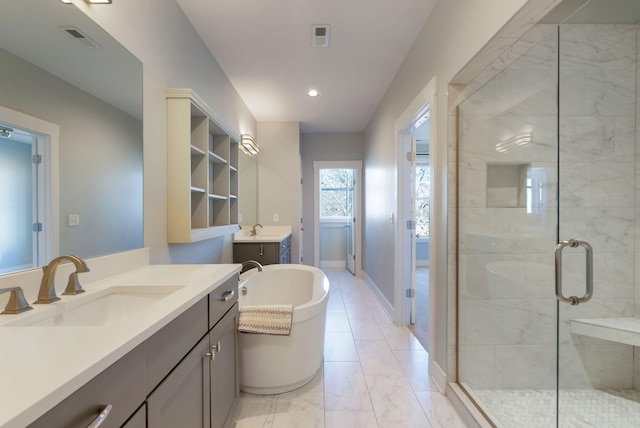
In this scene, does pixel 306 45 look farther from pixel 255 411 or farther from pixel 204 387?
pixel 255 411

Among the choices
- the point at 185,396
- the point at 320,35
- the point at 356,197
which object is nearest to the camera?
the point at 185,396

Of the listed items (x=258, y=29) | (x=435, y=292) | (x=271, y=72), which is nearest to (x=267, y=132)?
(x=271, y=72)

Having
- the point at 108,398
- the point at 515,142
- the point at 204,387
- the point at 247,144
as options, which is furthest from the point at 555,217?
the point at 247,144

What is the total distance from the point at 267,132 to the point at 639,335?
4.22 m

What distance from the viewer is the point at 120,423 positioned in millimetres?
628

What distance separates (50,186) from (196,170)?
111cm

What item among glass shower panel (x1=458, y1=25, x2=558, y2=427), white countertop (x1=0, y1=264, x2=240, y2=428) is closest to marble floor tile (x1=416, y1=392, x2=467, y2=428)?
glass shower panel (x1=458, y1=25, x2=558, y2=427)

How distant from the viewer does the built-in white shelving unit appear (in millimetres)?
1734

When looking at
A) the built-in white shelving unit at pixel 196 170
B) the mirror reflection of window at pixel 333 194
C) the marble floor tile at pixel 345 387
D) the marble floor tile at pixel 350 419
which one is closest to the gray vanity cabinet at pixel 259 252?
the built-in white shelving unit at pixel 196 170

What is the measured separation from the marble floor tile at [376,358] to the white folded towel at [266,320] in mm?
807

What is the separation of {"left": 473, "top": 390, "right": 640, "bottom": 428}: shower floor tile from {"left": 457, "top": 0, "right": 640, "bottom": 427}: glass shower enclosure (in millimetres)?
11

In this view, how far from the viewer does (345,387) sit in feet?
6.03

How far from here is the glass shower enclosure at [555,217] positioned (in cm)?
164

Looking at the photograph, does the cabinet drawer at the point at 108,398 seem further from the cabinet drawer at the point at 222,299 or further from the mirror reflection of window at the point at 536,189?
the mirror reflection of window at the point at 536,189
